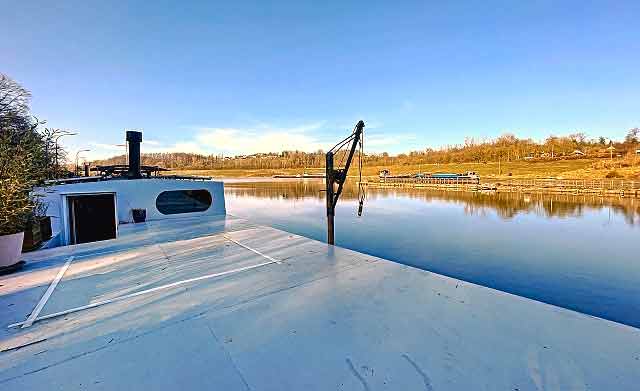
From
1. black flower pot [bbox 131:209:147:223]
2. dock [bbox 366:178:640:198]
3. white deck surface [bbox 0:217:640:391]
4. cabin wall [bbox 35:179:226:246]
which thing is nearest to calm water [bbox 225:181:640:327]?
white deck surface [bbox 0:217:640:391]

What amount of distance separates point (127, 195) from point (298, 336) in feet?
25.5

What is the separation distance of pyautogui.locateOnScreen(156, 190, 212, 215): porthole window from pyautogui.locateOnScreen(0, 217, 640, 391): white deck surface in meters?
4.62

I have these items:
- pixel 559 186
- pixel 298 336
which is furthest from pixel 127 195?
pixel 559 186

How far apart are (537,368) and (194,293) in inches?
124

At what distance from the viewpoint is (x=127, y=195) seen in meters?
8.07

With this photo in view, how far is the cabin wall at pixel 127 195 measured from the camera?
7051 mm

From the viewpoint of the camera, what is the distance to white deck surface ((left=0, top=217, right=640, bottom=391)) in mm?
1874

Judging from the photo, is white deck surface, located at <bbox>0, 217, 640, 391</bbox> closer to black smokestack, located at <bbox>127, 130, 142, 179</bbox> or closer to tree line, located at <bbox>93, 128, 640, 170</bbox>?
black smokestack, located at <bbox>127, 130, 142, 179</bbox>

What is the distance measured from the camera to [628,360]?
2.12 m

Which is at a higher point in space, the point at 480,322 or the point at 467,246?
the point at 480,322

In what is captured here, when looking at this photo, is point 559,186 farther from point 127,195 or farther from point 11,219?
point 11,219

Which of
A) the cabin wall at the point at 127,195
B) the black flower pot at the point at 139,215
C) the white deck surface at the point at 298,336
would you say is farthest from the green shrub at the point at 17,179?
the black flower pot at the point at 139,215

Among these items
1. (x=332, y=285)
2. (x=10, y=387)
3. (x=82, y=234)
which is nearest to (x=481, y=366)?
(x=332, y=285)

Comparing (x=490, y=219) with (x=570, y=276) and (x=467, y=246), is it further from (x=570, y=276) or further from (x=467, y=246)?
(x=570, y=276)
